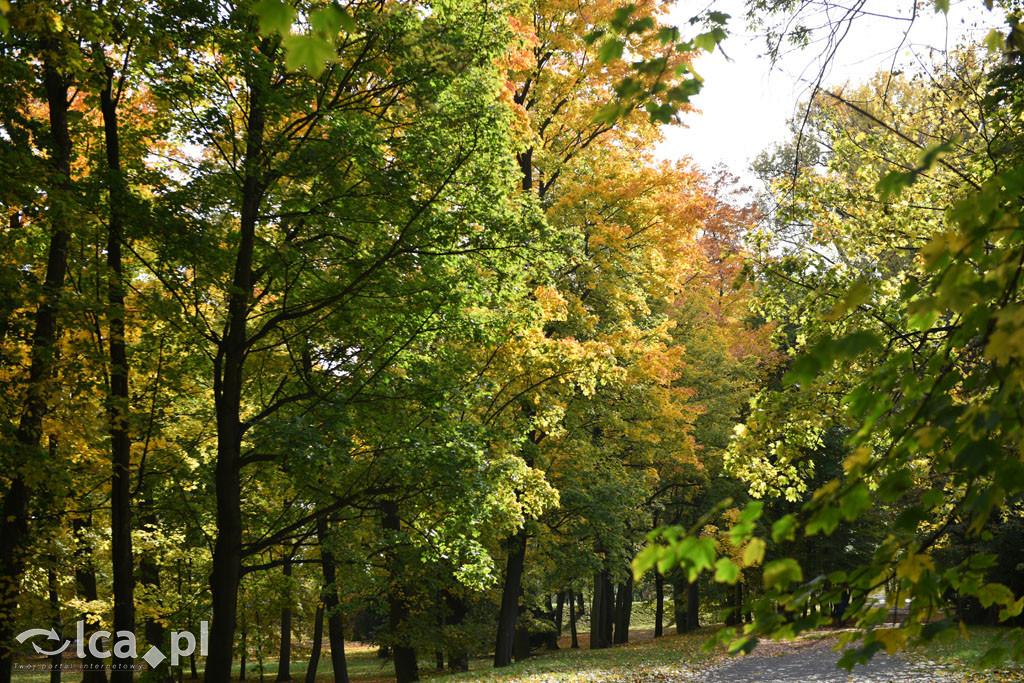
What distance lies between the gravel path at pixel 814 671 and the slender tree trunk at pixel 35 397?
36.2 ft

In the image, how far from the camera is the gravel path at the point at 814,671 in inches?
476

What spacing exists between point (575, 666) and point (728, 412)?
9.69 m

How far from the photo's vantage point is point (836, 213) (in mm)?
10102

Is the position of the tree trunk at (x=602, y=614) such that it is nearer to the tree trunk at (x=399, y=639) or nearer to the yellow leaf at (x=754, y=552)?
the tree trunk at (x=399, y=639)

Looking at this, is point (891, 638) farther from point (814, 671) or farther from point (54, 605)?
point (814, 671)

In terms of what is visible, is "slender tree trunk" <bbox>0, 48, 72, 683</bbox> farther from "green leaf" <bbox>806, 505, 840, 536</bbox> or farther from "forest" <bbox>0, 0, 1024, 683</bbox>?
"green leaf" <bbox>806, 505, 840, 536</bbox>

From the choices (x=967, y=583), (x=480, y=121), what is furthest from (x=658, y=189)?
(x=967, y=583)

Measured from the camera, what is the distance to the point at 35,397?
8.08 meters

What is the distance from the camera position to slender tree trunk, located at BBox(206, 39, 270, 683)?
8.01m

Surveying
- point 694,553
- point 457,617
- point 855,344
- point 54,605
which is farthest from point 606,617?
point 855,344

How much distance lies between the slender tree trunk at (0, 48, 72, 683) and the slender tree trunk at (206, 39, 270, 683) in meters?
1.78

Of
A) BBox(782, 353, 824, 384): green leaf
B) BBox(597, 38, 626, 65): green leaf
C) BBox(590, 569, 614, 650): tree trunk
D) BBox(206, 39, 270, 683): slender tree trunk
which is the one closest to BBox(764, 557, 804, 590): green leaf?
BBox(782, 353, 824, 384): green leaf

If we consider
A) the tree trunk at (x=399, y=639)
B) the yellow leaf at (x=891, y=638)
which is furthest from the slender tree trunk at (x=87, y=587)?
the yellow leaf at (x=891, y=638)

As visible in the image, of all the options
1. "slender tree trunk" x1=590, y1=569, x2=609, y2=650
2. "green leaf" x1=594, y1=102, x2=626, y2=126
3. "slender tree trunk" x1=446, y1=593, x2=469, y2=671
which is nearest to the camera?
"green leaf" x1=594, y1=102, x2=626, y2=126
